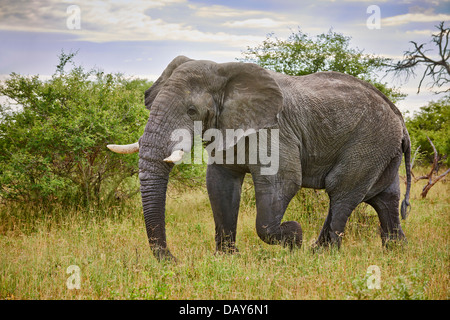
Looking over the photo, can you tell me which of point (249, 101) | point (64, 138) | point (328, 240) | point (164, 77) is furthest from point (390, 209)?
point (64, 138)

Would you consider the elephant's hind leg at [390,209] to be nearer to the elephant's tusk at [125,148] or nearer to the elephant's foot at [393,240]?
the elephant's foot at [393,240]

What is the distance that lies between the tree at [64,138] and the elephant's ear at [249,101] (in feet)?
12.9

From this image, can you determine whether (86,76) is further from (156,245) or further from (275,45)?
(156,245)

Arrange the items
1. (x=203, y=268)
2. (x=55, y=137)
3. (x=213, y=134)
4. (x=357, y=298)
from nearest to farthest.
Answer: (x=357, y=298)
(x=203, y=268)
(x=213, y=134)
(x=55, y=137)

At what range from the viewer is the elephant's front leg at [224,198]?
6.63 meters

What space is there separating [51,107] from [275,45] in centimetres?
521

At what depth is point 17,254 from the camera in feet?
22.5

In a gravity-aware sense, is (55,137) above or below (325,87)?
below

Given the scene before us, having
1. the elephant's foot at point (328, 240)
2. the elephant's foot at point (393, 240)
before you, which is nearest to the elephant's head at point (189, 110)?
the elephant's foot at point (328, 240)

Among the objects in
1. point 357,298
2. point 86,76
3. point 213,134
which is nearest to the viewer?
point 357,298

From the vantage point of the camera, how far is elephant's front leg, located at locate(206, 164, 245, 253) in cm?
663

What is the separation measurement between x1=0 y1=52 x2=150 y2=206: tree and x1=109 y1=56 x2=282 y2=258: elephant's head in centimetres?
356

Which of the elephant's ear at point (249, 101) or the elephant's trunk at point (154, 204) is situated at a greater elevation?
the elephant's ear at point (249, 101)
